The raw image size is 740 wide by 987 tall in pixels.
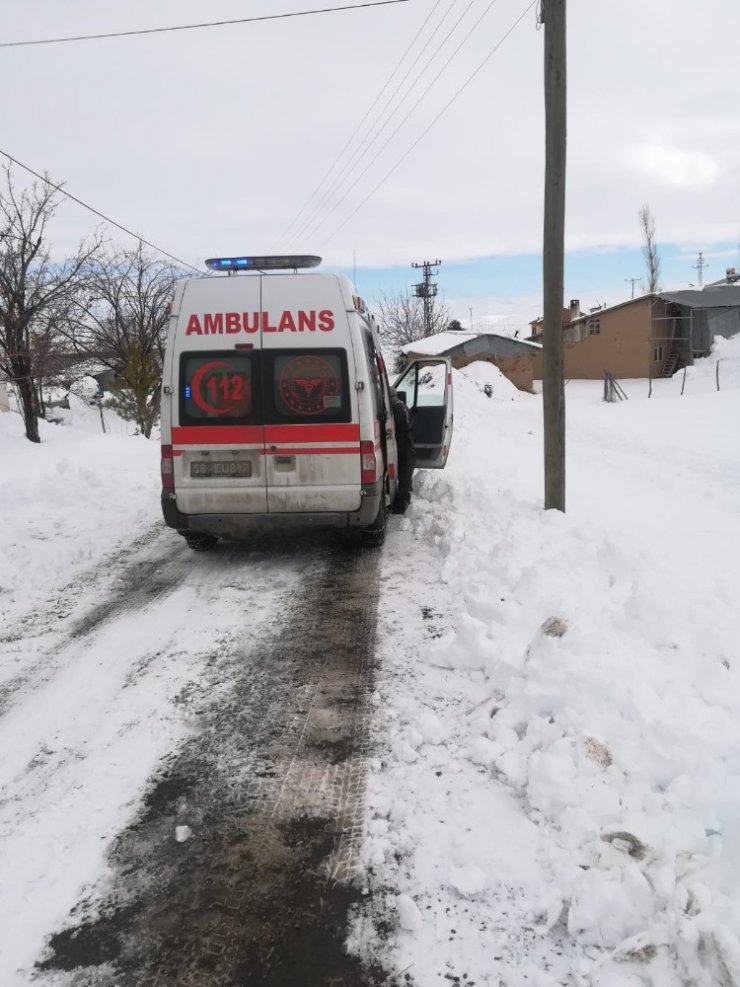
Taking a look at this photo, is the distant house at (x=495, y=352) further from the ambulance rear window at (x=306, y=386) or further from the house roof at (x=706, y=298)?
the ambulance rear window at (x=306, y=386)

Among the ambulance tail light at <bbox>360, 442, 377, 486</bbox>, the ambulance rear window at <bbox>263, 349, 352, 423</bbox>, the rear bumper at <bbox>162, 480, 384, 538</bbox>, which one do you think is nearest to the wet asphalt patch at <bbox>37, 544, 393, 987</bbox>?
the rear bumper at <bbox>162, 480, 384, 538</bbox>

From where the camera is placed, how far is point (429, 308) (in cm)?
6856

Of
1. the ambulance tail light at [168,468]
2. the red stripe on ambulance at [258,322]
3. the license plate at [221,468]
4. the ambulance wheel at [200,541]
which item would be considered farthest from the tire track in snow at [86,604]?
the red stripe on ambulance at [258,322]

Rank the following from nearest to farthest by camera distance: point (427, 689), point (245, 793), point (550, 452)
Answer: point (245, 793) → point (427, 689) → point (550, 452)

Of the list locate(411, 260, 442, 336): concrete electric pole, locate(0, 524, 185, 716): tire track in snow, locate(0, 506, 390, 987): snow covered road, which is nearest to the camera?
locate(0, 506, 390, 987): snow covered road

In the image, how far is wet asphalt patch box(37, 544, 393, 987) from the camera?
225 cm

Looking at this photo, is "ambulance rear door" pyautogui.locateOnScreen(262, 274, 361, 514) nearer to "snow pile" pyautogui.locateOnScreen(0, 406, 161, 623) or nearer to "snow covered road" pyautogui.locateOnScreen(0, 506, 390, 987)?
"snow covered road" pyautogui.locateOnScreen(0, 506, 390, 987)

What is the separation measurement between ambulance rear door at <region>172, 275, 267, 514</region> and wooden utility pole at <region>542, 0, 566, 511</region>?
10.5ft

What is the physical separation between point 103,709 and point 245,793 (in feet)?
4.13

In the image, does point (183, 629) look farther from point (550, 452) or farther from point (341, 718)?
point (550, 452)

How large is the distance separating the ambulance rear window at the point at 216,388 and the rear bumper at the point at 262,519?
0.85m

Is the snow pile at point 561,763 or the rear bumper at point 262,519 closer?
the snow pile at point 561,763

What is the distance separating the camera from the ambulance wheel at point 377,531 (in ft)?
22.5

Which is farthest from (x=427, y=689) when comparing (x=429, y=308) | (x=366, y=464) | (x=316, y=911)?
(x=429, y=308)
